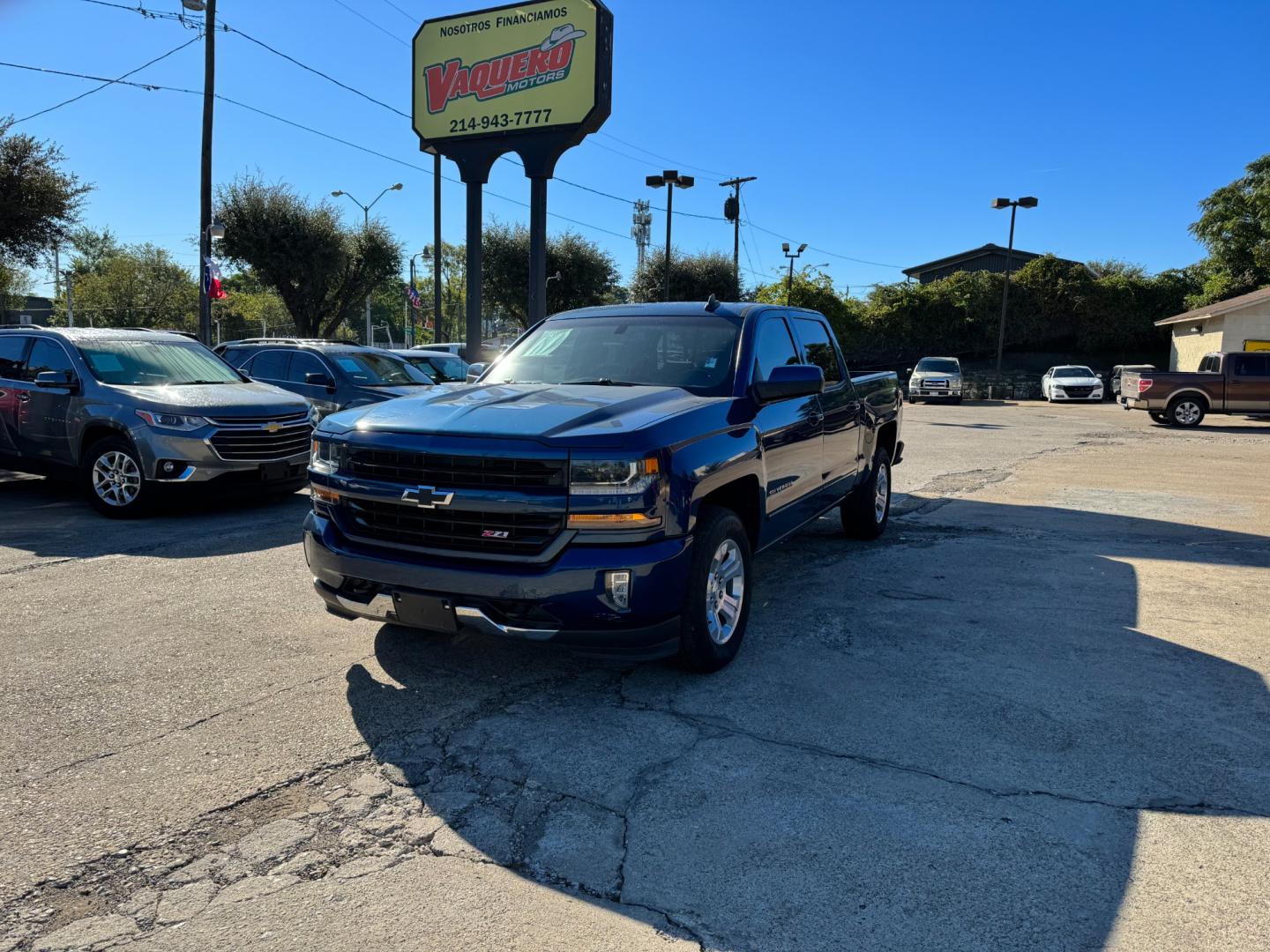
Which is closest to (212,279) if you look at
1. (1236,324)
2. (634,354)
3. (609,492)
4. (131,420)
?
(131,420)

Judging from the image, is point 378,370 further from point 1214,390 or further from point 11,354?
point 1214,390

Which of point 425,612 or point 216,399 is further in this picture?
point 216,399

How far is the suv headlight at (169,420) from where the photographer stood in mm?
7914

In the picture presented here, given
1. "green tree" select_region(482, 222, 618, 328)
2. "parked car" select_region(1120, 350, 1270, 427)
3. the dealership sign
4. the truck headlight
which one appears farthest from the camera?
"green tree" select_region(482, 222, 618, 328)

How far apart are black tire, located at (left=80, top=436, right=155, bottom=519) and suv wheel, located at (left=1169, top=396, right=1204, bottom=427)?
21.3 metres

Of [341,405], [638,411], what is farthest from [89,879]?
[341,405]

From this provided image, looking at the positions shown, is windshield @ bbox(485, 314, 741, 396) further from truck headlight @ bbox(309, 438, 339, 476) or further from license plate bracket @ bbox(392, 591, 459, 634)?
license plate bracket @ bbox(392, 591, 459, 634)

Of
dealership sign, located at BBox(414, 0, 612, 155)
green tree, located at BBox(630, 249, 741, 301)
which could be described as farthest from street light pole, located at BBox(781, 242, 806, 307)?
dealership sign, located at BBox(414, 0, 612, 155)

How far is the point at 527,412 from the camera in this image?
4.02 meters

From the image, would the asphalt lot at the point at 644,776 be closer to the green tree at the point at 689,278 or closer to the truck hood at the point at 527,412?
the truck hood at the point at 527,412

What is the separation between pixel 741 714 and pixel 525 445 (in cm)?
149

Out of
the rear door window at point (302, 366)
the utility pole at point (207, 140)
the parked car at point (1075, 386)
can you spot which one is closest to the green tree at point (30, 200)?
the utility pole at point (207, 140)

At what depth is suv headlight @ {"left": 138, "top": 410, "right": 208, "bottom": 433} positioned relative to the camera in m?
7.91

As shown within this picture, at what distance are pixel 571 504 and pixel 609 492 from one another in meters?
0.17
